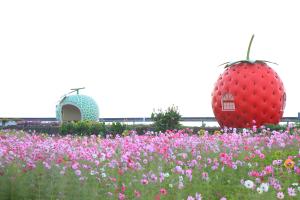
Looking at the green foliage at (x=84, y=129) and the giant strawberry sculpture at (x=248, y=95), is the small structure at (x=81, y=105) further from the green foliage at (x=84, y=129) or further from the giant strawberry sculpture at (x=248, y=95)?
the giant strawberry sculpture at (x=248, y=95)

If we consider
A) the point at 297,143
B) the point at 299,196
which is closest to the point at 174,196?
the point at 299,196

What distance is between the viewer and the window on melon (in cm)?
2000

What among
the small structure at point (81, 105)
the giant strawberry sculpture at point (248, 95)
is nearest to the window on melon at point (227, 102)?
the giant strawberry sculpture at point (248, 95)

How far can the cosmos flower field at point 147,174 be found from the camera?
662cm

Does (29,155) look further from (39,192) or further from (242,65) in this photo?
(242,65)

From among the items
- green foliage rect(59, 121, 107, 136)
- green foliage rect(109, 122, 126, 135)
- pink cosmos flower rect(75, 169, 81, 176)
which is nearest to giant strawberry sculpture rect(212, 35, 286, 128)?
green foliage rect(109, 122, 126, 135)

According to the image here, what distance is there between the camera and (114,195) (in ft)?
20.9

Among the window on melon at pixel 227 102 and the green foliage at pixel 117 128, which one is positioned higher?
the window on melon at pixel 227 102

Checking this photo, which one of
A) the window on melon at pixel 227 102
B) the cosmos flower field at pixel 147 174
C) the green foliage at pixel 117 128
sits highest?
the window on melon at pixel 227 102

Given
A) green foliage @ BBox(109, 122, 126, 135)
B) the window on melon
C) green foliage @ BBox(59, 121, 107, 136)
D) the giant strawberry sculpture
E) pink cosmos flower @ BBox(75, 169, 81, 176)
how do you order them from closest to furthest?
1. pink cosmos flower @ BBox(75, 169, 81, 176)
2. the giant strawberry sculpture
3. the window on melon
4. green foliage @ BBox(109, 122, 126, 135)
5. green foliage @ BBox(59, 121, 107, 136)

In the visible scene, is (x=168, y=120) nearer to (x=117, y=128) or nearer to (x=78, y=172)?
(x=117, y=128)

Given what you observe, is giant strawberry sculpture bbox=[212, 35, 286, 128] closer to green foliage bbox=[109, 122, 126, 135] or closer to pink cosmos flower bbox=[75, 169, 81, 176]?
green foliage bbox=[109, 122, 126, 135]

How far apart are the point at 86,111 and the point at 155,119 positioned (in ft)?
55.0

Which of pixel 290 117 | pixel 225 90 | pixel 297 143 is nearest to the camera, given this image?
pixel 297 143
